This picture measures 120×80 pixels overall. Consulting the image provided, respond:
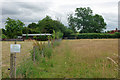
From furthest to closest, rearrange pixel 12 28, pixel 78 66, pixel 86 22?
pixel 86 22, pixel 12 28, pixel 78 66

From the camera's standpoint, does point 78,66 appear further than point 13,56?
Yes

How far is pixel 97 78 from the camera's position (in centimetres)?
391

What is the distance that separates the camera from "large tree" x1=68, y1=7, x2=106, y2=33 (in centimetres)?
6128

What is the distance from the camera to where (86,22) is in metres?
61.3

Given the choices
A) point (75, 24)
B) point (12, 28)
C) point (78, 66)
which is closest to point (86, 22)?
point (75, 24)

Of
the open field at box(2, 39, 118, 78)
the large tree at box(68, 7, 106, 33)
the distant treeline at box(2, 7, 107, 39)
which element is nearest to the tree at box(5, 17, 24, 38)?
the distant treeline at box(2, 7, 107, 39)

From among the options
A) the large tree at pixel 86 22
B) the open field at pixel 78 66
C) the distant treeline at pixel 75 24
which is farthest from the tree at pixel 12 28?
the open field at pixel 78 66

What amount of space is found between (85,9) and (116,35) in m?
20.9

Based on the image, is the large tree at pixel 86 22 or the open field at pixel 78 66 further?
the large tree at pixel 86 22

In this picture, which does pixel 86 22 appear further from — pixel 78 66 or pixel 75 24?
pixel 78 66

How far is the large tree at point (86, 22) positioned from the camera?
61.3 m

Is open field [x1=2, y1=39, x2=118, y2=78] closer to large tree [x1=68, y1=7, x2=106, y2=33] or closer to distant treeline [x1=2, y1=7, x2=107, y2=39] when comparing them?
distant treeline [x1=2, y1=7, x2=107, y2=39]

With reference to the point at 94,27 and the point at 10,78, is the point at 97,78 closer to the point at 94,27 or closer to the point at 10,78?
the point at 10,78

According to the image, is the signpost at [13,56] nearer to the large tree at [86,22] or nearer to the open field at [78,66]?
the open field at [78,66]
